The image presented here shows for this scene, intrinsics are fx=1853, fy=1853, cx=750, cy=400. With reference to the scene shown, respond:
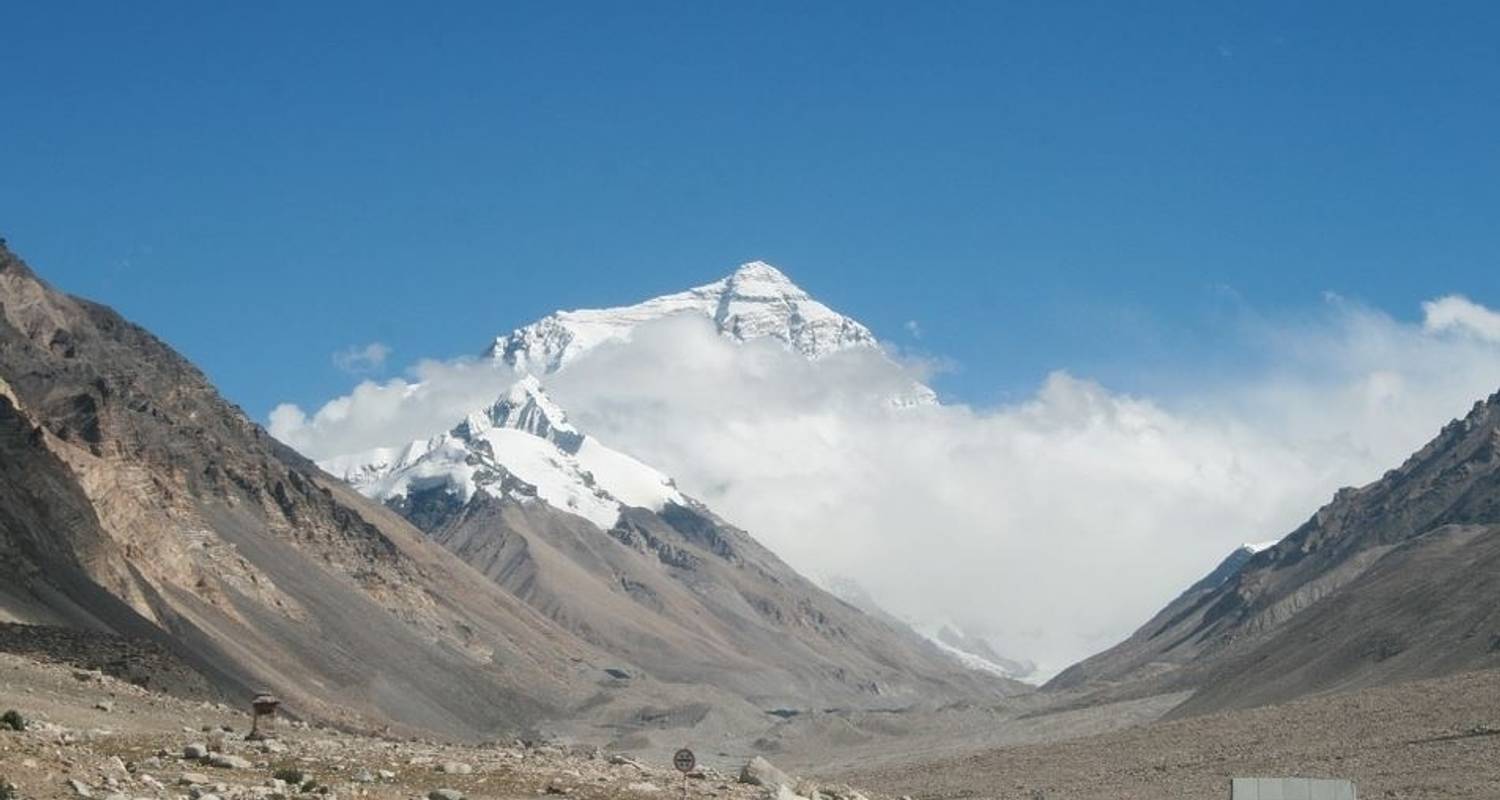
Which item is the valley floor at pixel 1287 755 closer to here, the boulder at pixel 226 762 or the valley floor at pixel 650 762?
the valley floor at pixel 650 762

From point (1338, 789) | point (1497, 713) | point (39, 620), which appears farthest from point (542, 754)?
point (39, 620)

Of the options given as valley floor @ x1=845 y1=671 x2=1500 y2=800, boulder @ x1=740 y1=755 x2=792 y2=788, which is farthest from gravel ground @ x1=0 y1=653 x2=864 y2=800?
valley floor @ x1=845 y1=671 x2=1500 y2=800

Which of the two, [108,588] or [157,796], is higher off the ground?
[108,588]

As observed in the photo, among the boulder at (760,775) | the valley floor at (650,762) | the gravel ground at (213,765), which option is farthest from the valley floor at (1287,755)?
the gravel ground at (213,765)

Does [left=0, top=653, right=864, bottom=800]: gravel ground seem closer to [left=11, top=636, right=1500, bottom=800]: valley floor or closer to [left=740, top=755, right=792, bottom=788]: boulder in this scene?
[left=11, top=636, right=1500, bottom=800]: valley floor

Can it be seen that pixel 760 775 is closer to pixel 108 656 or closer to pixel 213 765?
pixel 213 765

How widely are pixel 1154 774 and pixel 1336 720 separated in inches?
596

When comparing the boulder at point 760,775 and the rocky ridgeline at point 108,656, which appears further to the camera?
the rocky ridgeline at point 108,656

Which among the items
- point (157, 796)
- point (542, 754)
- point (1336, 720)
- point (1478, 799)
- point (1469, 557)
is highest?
point (1469, 557)

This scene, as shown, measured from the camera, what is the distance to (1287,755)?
8725 cm

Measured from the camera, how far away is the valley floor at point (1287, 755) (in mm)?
74250

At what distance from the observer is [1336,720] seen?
98000 mm

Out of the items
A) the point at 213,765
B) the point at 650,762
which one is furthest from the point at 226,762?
the point at 650,762

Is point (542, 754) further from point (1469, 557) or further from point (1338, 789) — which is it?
point (1469, 557)
